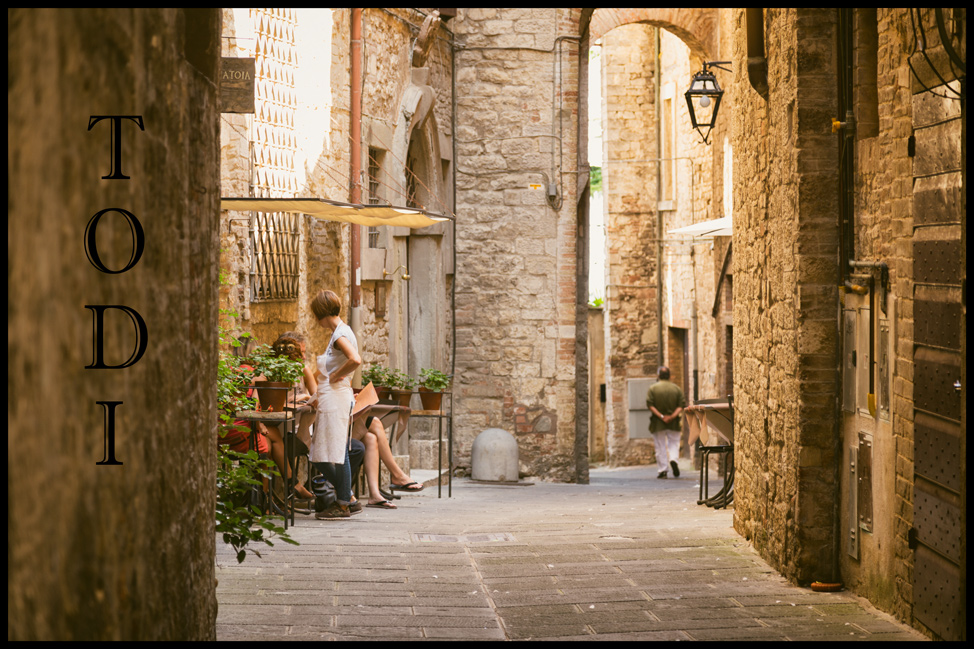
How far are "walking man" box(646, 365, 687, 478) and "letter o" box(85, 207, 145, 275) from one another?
1295 cm

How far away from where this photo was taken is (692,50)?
1786 cm

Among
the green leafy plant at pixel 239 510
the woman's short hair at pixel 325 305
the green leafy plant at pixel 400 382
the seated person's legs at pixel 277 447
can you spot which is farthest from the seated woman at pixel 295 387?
the green leafy plant at pixel 400 382

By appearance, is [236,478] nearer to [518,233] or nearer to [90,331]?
[90,331]

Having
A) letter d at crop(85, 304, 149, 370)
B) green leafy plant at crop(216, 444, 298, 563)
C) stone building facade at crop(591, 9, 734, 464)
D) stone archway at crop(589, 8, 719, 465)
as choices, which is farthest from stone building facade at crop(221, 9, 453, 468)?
stone archway at crop(589, 8, 719, 465)

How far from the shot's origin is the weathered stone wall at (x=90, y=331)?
2.71m

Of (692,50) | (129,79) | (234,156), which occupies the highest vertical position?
(692,50)

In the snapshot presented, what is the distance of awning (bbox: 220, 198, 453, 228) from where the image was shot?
7.76 meters

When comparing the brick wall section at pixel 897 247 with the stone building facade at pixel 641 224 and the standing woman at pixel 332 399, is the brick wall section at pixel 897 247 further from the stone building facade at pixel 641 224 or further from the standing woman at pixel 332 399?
the stone building facade at pixel 641 224

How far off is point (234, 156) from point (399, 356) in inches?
177

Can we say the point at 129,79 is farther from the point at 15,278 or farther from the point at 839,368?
the point at 839,368

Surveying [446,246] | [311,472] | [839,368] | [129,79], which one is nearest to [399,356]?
[446,246]

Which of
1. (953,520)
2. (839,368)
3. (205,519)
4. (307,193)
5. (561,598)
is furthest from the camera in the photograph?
(307,193)

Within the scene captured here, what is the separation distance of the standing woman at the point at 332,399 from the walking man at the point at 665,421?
812 cm

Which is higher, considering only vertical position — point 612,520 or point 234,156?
point 234,156
